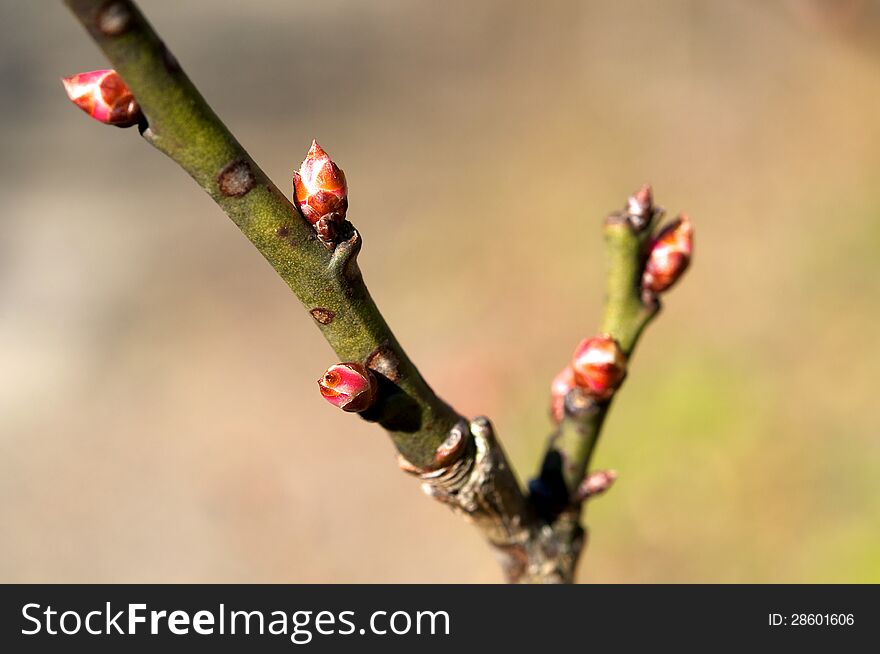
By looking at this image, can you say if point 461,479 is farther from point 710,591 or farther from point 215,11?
point 215,11

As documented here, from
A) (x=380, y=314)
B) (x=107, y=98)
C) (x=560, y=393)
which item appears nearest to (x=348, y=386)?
(x=380, y=314)

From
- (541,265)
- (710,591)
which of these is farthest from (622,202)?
(710,591)

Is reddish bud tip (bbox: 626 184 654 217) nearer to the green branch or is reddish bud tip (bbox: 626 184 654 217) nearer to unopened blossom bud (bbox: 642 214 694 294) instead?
unopened blossom bud (bbox: 642 214 694 294)

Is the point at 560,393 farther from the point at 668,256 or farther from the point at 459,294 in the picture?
the point at 459,294

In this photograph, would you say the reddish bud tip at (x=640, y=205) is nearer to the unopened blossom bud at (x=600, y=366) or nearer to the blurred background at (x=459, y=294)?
the unopened blossom bud at (x=600, y=366)

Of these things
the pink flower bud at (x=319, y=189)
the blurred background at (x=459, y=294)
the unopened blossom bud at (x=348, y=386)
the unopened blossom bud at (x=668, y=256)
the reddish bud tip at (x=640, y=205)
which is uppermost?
the blurred background at (x=459, y=294)

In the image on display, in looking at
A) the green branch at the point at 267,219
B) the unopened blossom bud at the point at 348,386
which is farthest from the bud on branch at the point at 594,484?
the unopened blossom bud at the point at 348,386
